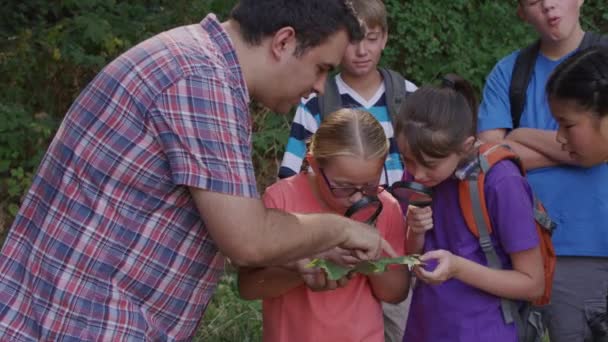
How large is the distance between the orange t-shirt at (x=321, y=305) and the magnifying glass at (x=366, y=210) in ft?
0.51

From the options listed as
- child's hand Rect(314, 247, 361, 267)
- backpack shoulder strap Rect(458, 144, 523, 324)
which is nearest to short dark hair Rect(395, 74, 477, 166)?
backpack shoulder strap Rect(458, 144, 523, 324)

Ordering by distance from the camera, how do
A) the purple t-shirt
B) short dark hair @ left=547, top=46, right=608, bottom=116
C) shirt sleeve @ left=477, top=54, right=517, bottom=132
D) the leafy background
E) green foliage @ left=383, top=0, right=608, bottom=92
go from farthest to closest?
green foliage @ left=383, top=0, right=608, bottom=92, the leafy background, shirt sleeve @ left=477, top=54, right=517, bottom=132, short dark hair @ left=547, top=46, right=608, bottom=116, the purple t-shirt

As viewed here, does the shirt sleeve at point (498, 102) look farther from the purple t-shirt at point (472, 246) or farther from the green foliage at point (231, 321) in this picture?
the green foliage at point (231, 321)

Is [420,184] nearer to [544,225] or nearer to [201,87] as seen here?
[544,225]

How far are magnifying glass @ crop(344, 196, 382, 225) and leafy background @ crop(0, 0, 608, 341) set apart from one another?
14.4 feet

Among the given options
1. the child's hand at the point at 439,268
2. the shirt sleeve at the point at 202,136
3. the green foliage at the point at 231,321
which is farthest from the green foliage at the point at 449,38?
the shirt sleeve at the point at 202,136

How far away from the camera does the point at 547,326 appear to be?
13.0 feet

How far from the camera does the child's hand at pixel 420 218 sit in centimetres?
333

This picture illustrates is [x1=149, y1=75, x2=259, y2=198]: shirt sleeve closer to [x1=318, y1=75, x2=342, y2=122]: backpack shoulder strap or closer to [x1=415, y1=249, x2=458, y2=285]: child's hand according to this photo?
[x1=415, y1=249, x2=458, y2=285]: child's hand

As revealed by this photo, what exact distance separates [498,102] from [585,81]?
2.13ft

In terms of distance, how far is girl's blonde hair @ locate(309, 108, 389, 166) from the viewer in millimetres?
3303

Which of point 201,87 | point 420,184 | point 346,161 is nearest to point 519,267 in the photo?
point 420,184

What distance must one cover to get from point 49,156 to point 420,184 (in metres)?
1.29

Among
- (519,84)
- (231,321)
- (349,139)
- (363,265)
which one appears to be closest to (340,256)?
(363,265)
